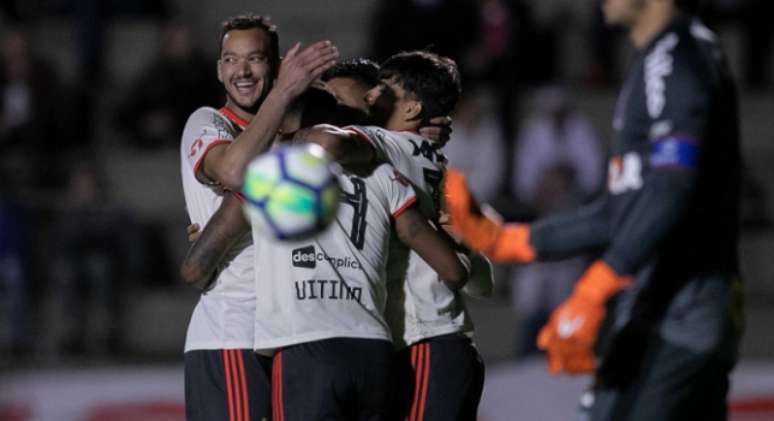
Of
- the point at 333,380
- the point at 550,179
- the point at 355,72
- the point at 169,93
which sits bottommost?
the point at 550,179

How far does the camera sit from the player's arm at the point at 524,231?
485cm

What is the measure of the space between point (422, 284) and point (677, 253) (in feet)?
2.81

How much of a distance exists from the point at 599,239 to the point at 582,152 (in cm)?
604

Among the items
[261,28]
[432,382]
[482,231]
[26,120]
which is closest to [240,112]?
[261,28]

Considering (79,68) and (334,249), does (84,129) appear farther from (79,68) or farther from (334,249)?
(334,249)

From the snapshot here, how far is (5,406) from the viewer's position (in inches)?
350

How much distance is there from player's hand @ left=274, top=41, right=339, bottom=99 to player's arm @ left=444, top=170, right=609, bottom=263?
2.91ft

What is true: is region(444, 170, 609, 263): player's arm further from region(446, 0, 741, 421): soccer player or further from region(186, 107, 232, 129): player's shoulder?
region(186, 107, 232, 129): player's shoulder

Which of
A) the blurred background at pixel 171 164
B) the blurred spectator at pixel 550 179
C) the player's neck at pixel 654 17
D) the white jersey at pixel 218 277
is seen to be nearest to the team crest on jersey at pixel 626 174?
the player's neck at pixel 654 17

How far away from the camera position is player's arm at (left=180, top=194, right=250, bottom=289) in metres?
4.44

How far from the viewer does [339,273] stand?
4387mm

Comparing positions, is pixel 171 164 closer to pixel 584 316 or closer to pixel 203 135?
pixel 203 135

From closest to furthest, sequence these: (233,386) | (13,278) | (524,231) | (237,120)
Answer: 1. (233,386)
2. (237,120)
3. (524,231)
4. (13,278)

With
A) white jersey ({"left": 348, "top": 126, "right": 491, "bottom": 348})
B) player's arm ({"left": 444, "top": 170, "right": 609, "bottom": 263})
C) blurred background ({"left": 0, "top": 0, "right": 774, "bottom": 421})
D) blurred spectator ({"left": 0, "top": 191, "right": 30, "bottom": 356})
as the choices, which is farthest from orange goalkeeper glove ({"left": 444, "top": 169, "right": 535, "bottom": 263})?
blurred spectator ({"left": 0, "top": 191, "right": 30, "bottom": 356})
